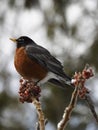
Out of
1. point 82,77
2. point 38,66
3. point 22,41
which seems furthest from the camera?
Answer: point 22,41

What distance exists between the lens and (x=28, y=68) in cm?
495

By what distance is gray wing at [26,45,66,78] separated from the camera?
4750 mm

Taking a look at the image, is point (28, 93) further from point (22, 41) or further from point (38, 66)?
point (22, 41)

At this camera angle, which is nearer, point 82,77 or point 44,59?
point 82,77

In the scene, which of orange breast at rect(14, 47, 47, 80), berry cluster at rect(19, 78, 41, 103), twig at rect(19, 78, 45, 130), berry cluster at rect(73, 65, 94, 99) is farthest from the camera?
orange breast at rect(14, 47, 47, 80)

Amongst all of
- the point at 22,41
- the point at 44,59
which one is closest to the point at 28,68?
the point at 44,59

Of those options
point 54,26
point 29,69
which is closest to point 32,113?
point 54,26

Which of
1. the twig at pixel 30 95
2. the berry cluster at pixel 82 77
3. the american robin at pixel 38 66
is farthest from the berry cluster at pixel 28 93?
the american robin at pixel 38 66

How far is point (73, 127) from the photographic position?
25.7 ft

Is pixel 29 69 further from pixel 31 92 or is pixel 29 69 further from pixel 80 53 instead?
pixel 80 53

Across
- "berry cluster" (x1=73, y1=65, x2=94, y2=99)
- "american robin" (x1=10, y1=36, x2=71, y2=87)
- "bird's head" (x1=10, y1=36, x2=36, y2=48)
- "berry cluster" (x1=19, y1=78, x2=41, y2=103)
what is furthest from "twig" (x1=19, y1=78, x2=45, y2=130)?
"bird's head" (x1=10, y1=36, x2=36, y2=48)

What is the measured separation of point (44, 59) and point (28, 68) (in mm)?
210

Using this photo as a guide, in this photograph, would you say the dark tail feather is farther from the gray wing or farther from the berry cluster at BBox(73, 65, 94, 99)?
the berry cluster at BBox(73, 65, 94, 99)

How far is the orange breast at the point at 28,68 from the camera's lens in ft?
15.9
